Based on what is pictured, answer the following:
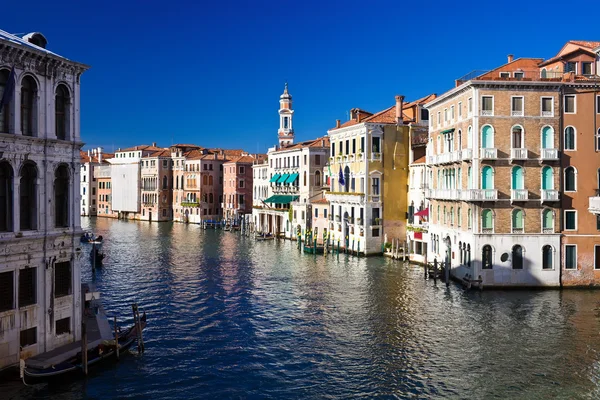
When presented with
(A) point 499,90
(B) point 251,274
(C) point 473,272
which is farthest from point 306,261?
(A) point 499,90

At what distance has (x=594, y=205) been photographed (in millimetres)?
27469

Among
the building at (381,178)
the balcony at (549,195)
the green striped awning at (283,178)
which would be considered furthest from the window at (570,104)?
the green striped awning at (283,178)

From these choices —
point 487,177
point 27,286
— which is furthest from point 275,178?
point 27,286

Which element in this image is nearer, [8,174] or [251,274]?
[8,174]

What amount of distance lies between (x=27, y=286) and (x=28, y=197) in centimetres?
242

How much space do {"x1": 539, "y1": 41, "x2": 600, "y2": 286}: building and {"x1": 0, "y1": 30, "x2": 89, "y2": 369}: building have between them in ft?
72.9

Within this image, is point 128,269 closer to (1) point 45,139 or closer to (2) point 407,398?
(1) point 45,139

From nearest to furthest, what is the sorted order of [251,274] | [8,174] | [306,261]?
1. [8,174]
2. [251,274]
3. [306,261]

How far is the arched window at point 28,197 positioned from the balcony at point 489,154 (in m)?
20.6

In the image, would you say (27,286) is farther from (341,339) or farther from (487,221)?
(487,221)

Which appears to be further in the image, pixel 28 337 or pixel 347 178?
pixel 347 178

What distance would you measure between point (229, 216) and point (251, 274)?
43.5 metres

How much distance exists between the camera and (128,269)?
3856 cm

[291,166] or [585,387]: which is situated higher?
[291,166]
